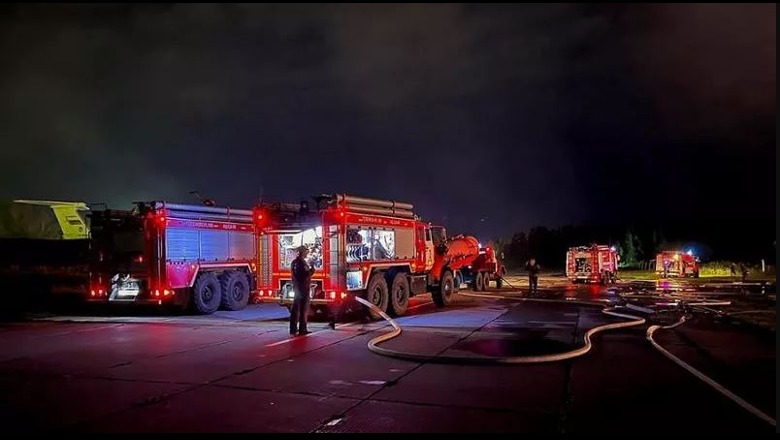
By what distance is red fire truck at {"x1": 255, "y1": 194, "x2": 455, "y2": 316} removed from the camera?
51.2ft

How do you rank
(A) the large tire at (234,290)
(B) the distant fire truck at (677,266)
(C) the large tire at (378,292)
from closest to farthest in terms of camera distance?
(C) the large tire at (378,292) → (A) the large tire at (234,290) → (B) the distant fire truck at (677,266)

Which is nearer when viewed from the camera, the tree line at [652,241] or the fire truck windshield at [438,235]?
the fire truck windshield at [438,235]

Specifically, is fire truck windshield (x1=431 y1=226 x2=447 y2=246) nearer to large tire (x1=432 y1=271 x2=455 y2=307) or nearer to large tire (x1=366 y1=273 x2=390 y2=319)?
large tire (x1=432 y1=271 x2=455 y2=307)

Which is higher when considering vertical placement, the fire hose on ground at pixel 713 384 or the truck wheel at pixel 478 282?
the truck wheel at pixel 478 282

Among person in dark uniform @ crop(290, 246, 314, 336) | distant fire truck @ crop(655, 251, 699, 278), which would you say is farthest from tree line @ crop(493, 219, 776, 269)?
person in dark uniform @ crop(290, 246, 314, 336)

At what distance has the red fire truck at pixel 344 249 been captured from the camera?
51.2ft

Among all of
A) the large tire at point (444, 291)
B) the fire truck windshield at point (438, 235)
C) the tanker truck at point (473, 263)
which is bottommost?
the large tire at point (444, 291)

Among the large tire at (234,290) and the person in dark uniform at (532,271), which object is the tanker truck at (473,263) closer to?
the person in dark uniform at (532,271)

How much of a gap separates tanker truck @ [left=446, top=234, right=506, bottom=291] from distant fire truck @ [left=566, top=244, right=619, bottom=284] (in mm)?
5902

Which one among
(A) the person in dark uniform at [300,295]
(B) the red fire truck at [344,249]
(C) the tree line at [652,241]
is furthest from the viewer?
(C) the tree line at [652,241]

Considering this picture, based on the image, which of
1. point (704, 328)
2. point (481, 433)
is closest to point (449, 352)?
point (481, 433)

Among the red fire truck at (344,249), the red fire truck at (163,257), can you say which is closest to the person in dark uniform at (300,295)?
the red fire truck at (344,249)

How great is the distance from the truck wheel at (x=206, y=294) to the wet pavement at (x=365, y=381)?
373cm

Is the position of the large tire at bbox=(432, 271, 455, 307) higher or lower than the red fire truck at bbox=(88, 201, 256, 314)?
lower
